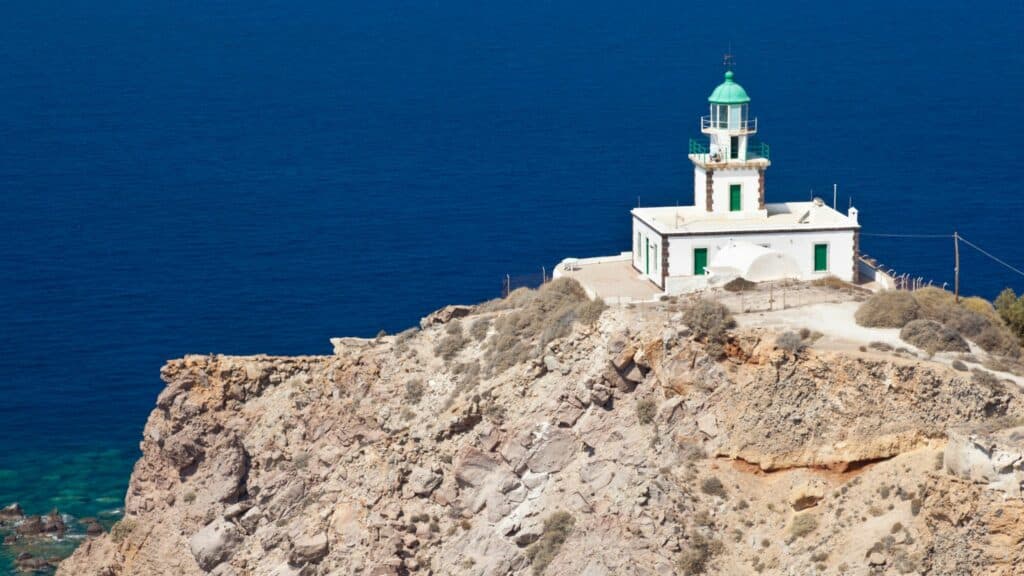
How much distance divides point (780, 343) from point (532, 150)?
9226 cm

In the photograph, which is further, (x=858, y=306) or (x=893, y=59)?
(x=893, y=59)

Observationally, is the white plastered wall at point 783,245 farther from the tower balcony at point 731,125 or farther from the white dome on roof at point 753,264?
the tower balcony at point 731,125

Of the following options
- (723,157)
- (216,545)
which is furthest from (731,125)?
(216,545)

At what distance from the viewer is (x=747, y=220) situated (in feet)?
220

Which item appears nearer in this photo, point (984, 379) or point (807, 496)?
point (984, 379)

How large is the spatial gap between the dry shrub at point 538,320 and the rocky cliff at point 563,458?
10cm

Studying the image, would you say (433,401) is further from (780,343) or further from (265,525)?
(780,343)

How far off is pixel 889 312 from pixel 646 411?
7.85 meters

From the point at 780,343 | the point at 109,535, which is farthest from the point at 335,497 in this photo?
the point at 780,343

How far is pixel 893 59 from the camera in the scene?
186m

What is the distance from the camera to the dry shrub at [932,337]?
53250mm

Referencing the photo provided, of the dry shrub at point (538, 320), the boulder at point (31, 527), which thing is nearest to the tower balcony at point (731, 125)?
the dry shrub at point (538, 320)

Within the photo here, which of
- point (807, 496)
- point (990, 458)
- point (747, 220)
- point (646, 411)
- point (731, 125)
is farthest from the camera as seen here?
point (731, 125)

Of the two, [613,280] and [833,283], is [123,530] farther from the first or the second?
[833,283]
